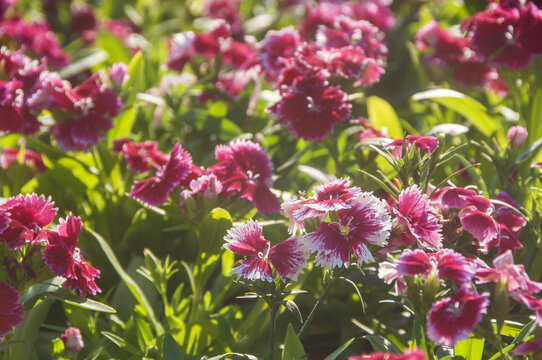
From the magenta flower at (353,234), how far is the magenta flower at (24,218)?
1.84ft

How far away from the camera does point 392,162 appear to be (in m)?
1.37

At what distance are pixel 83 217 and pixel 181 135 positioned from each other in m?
0.57

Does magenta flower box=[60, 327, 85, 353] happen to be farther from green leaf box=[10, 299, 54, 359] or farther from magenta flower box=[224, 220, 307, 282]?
magenta flower box=[224, 220, 307, 282]

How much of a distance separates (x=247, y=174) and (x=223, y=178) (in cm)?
7

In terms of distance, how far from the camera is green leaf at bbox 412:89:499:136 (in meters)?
2.04

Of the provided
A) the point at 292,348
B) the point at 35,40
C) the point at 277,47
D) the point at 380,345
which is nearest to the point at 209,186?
the point at 292,348

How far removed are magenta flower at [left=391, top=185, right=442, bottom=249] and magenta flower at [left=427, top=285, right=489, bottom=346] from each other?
16 centimetres

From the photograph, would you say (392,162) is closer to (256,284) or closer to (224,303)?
(256,284)

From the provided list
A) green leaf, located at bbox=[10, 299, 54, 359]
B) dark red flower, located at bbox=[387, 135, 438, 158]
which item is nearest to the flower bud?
dark red flower, located at bbox=[387, 135, 438, 158]

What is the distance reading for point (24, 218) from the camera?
127 cm

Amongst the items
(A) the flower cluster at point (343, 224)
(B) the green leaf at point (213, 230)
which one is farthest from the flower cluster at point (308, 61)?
(A) the flower cluster at point (343, 224)

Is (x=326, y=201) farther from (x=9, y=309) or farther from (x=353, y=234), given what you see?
(x=9, y=309)

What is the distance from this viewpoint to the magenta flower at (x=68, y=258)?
1.23 m

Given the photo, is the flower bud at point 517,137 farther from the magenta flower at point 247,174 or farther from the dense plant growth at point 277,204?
the magenta flower at point 247,174
